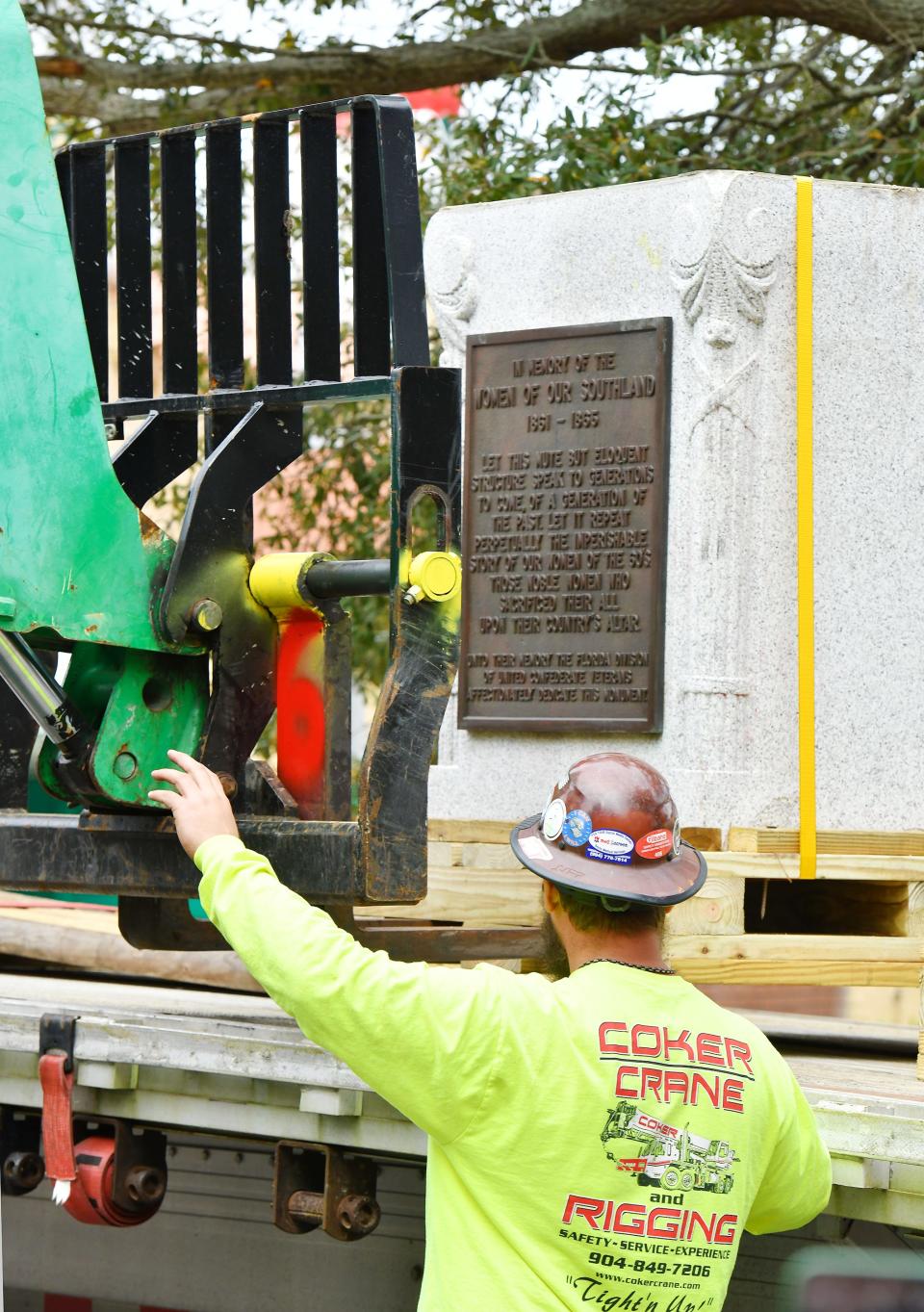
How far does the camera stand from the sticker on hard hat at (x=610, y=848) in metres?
2.57

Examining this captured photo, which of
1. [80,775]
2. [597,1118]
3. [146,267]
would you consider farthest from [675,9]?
[597,1118]

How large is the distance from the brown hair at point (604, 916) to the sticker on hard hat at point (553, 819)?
9 centimetres

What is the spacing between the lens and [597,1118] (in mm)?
2418

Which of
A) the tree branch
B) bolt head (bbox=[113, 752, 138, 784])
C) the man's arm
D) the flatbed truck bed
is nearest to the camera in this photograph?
the man's arm

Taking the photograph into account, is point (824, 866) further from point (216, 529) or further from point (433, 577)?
point (216, 529)

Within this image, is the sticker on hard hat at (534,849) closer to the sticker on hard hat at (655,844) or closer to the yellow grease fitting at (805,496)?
the sticker on hard hat at (655,844)

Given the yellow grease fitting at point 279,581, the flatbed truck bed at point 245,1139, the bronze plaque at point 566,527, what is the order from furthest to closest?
the bronze plaque at point 566,527 → the yellow grease fitting at point 279,581 → the flatbed truck bed at point 245,1139

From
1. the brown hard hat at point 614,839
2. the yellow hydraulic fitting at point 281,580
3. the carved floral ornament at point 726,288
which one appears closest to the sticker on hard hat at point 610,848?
the brown hard hat at point 614,839

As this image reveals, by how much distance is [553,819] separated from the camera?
264 centimetres

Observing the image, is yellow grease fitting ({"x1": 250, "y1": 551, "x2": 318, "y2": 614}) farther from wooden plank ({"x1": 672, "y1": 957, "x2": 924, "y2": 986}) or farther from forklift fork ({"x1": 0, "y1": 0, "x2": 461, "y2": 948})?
wooden plank ({"x1": 672, "y1": 957, "x2": 924, "y2": 986})

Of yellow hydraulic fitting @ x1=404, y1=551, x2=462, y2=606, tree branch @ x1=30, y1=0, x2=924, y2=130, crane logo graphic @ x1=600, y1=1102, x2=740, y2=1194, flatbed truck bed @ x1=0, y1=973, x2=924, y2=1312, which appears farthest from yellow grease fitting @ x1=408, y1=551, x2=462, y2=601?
tree branch @ x1=30, y1=0, x2=924, y2=130

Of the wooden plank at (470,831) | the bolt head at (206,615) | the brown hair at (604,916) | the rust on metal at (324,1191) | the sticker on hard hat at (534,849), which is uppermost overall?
the bolt head at (206,615)

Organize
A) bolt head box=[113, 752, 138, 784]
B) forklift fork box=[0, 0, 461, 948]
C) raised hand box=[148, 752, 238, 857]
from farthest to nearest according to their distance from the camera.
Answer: bolt head box=[113, 752, 138, 784]
forklift fork box=[0, 0, 461, 948]
raised hand box=[148, 752, 238, 857]

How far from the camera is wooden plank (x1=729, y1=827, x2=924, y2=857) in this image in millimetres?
4496
